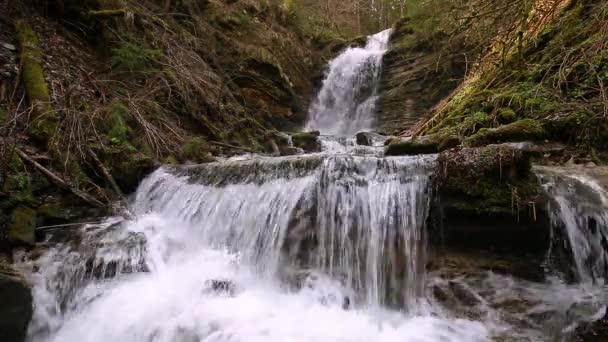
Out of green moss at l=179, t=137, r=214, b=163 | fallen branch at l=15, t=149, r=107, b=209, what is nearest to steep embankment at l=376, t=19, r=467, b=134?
green moss at l=179, t=137, r=214, b=163

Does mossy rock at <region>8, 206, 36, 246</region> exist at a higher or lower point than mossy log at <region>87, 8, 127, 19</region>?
lower

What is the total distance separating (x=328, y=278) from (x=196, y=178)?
245 cm

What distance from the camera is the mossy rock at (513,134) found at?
475cm

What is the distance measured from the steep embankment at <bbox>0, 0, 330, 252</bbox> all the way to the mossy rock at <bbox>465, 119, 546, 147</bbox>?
14.0 ft

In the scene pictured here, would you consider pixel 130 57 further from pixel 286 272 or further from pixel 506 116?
pixel 506 116

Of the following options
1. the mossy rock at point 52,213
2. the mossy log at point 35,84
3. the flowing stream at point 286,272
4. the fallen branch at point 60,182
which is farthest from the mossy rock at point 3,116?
the flowing stream at point 286,272

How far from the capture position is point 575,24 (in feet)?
18.0

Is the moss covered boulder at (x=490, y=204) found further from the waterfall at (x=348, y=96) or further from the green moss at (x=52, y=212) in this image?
the waterfall at (x=348, y=96)

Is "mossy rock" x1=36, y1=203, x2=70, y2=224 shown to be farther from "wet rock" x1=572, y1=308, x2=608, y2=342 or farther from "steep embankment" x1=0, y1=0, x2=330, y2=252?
"wet rock" x1=572, y1=308, x2=608, y2=342

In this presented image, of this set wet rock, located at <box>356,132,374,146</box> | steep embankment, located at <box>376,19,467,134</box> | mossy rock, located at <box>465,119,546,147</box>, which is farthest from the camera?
steep embankment, located at <box>376,19,467,134</box>

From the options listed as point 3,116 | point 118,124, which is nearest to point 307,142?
point 118,124

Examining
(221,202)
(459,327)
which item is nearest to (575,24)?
(459,327)

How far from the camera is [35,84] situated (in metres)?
5.11

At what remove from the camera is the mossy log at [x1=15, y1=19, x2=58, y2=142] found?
4793 mm
